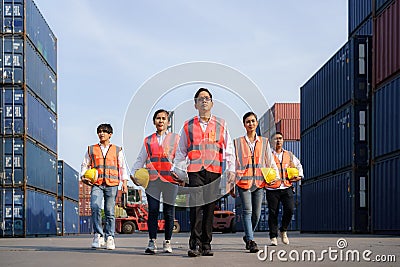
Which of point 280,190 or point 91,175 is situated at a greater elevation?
point 91,175

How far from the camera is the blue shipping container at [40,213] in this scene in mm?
21328

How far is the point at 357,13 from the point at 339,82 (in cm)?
223

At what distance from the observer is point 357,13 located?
22531 millimetres

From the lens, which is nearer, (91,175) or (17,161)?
(91,175)

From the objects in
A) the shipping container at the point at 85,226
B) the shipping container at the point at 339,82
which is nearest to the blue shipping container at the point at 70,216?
the shipping container at the point at 339,82

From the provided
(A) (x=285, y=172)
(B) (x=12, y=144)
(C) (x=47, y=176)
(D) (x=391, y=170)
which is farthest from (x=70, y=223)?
(A) (x=285, y=172)

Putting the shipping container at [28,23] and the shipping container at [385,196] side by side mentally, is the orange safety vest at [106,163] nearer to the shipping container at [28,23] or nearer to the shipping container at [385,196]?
the shipping container at [385,196]

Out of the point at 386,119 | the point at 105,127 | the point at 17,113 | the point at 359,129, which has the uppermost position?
the point at 17,113

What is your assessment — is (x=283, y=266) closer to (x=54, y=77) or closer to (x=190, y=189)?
(x=190, y=189)

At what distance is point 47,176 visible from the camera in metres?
24.3

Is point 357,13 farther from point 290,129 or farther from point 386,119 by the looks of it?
point 290,129

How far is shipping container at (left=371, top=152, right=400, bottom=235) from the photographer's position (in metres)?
17.5

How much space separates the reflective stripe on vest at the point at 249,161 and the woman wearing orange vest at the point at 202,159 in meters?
0.82

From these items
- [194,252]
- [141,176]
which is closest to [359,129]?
[141,176]
